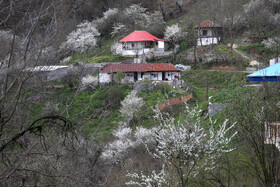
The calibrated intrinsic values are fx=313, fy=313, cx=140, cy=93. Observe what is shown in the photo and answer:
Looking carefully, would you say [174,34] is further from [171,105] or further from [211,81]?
[171,105]

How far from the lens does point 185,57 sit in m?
34.4

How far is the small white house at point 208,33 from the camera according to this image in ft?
120

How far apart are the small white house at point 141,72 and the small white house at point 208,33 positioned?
794 cm

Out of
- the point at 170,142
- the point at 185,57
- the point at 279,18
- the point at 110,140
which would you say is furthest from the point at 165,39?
the point at 170,142

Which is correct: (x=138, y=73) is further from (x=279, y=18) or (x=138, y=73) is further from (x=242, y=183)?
(x=242, y=183)

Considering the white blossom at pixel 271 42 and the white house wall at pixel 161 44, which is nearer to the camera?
the white blossom at pixel 271 42

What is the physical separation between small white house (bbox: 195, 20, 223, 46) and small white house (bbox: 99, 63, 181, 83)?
7.94 meters

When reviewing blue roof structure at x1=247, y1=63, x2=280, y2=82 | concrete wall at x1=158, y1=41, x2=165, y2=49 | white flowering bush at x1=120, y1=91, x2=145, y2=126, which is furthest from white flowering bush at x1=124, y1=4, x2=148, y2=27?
blue roof structure at x1=247, y1=63, x2=280, y2=82

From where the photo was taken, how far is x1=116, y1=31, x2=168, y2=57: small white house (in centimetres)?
3884

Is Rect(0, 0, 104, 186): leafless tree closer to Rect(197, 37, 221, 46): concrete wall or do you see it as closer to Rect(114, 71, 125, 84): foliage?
Rect(114, 71, 125, 84): foliage

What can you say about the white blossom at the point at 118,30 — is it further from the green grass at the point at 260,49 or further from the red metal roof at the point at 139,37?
the green grass at the point at 260,49

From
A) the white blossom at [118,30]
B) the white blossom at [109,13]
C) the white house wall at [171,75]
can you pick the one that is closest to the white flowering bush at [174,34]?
the white blossom at [118,30]

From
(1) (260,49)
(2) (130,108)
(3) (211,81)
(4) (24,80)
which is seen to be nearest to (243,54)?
(1) (260,49)

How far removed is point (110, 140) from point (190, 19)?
2607 centimetres
